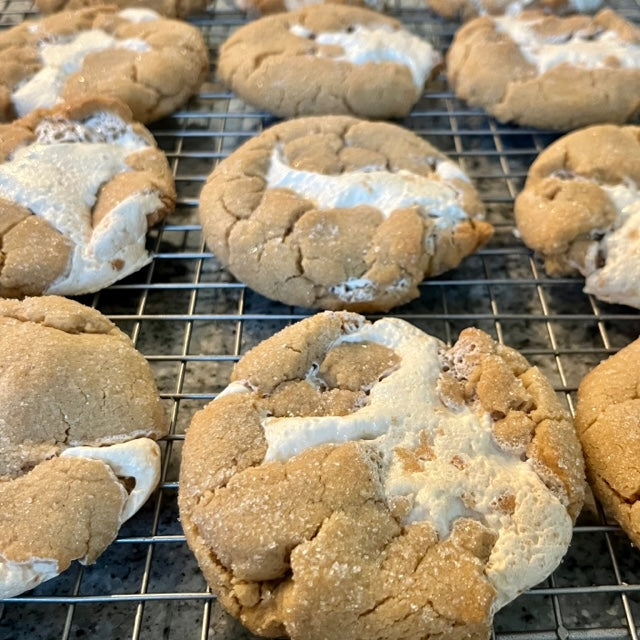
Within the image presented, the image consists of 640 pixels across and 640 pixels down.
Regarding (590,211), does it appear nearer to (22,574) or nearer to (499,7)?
(499,7)

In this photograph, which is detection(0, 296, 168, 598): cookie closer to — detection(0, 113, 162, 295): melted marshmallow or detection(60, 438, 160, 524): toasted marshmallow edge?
detection(60, 438, 160, 524): toasted marshmallow edge

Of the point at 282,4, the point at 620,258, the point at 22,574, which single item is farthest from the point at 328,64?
the point at 22,574

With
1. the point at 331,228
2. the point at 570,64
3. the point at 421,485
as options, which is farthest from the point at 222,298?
the point at 570,64

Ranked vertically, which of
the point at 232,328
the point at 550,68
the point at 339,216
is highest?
the point at 550,68

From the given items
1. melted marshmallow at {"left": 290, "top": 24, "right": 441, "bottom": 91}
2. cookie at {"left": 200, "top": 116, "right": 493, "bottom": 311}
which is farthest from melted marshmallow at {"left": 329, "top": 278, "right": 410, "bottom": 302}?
melted marshmallow at {"left": 290, "top": 24, "right": 441, "bottom": 91}

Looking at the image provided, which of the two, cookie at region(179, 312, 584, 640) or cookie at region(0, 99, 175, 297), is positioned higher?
cookie at region(0, 99, 175, 297)

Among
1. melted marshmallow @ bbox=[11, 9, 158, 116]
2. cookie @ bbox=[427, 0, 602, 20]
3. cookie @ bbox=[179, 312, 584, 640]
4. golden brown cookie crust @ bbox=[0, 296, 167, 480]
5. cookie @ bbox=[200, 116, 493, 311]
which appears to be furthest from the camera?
cookie @ bbox=[427, 0, 602, 20]

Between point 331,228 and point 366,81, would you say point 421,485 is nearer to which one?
point 331,228
